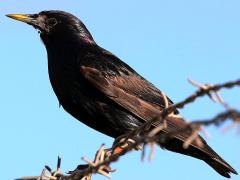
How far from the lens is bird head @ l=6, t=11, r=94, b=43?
5939 mm

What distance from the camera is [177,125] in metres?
4.70

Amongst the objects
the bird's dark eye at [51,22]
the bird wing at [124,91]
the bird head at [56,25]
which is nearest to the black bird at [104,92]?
the bird wing at [124,91]

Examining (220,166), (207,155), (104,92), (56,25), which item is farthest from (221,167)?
(56,25)

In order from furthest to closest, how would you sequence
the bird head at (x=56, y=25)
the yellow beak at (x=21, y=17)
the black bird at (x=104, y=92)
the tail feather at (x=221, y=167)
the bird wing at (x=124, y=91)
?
1. the bird head at (x=56, y=25)
2. the yellow beak at (x=21, y=17)
3. the bird wing at (x=124, y=91)
4. the black bird at (x=104, y=92)
5. the tail feather at (x=221, y=167)

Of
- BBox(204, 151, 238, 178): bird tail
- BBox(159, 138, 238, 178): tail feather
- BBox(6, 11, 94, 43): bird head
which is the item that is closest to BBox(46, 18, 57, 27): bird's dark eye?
BBox(6, 11, 94, 43): bird head

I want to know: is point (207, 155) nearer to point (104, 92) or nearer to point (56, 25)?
point (104, 92)

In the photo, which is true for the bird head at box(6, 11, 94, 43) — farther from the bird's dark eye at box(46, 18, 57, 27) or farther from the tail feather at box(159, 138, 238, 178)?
the tail feather at box(159, 138, 238, 178)

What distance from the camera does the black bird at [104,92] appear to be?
4922 millimetres

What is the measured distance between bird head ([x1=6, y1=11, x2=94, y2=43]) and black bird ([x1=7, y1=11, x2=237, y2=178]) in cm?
13

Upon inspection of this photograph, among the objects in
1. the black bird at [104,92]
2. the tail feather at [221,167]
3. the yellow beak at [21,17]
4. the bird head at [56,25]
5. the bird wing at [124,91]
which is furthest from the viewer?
the bird head at [56,25]

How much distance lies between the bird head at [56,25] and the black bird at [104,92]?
0.13 metres

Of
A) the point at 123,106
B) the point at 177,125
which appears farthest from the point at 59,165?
the point at 123,106

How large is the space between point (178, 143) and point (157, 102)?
792 millimetres

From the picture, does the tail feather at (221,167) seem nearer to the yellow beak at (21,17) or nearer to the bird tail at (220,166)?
the bird tail at (220,166)
